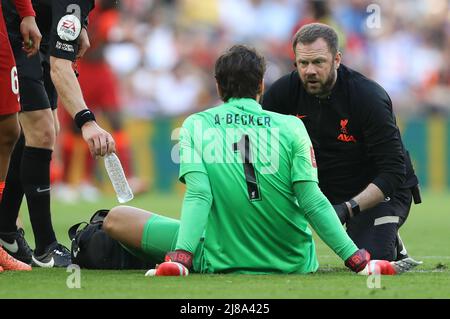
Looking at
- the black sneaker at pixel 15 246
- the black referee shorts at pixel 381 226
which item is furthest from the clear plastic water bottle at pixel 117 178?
the black referee shorts at pixel 381 226

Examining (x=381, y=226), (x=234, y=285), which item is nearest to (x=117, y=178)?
(x=234, y=285)

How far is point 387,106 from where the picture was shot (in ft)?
22.9

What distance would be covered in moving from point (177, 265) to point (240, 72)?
106 cm

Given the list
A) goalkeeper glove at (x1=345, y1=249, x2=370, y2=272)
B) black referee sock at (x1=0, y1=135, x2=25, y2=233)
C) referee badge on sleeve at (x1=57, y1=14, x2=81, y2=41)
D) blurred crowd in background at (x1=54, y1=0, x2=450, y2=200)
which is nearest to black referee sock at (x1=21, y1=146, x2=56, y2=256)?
black referee sock at (x1=0, y1=135, x2=25, y2=233)

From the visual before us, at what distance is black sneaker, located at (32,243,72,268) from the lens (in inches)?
282

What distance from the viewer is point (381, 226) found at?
719 cm

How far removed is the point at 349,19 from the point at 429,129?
272cm

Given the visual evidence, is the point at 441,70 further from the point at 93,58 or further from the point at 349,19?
the point at 93,58

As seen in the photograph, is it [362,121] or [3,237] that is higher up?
[362,121]

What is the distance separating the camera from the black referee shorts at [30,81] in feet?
23.7

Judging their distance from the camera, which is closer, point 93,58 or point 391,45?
point 93,58

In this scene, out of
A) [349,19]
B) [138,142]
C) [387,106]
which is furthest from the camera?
[349,19]

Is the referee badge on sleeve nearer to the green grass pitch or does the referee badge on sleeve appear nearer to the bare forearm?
the bare forearm

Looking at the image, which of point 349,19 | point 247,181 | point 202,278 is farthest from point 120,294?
point 349,19
